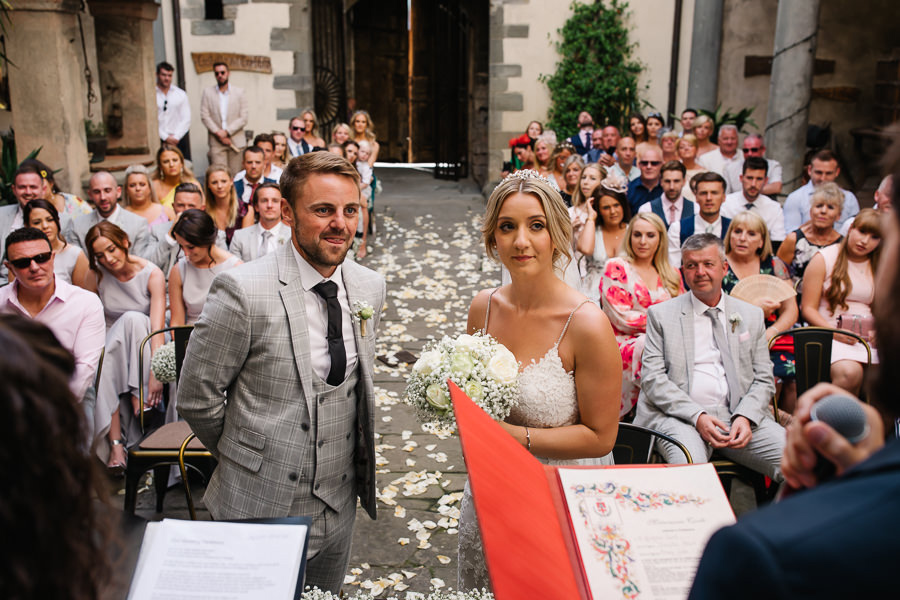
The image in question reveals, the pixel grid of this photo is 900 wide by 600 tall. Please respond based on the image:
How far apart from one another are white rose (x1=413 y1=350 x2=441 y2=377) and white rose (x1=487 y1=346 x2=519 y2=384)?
0.55 feet

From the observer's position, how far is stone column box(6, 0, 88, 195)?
6566mm

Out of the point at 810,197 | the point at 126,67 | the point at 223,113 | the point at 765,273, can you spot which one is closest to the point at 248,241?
the point at 765,273

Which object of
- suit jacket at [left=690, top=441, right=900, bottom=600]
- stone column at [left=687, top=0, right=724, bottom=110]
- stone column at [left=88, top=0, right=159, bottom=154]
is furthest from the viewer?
stone column at [left=687, top=0, right=724, bottom=110]

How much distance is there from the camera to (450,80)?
1448 cm

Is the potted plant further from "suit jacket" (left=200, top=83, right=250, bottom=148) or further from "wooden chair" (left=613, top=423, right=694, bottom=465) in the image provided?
"wooden chair" (left=613, top=423, right=694, bottom=465)

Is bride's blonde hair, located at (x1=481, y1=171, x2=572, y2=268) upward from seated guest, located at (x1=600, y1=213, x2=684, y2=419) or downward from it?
upward

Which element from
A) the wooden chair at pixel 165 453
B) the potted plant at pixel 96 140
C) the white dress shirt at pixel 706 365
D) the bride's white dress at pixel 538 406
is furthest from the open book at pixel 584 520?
the potted plant at pixel 96 140

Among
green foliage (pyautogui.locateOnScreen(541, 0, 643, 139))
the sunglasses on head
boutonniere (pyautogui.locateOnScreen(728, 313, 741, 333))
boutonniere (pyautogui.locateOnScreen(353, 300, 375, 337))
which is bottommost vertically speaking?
boutonniere (pyautogui.locateOnScreen(728, 313, 741, 333))

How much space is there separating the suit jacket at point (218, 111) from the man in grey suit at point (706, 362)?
9818 mm

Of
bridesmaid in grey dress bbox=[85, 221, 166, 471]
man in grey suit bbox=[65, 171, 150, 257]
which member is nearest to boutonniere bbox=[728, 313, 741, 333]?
bridesmaid in grey dress bbox=[85, 221, 166, 471]

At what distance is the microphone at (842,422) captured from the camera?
2.75 feet

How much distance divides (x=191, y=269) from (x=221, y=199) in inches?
81.3

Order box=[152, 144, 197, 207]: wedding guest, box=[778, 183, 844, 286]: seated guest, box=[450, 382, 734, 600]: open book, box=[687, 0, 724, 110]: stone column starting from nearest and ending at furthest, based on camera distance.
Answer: box=[450, 382, 734, 600]: open book < box=[778, 183, 844, 286]: seated guest < box=[152, 144, 197, 207]: wedding guest < box=[687, 0, 724, 110]: stone column

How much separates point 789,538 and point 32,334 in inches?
34.0
